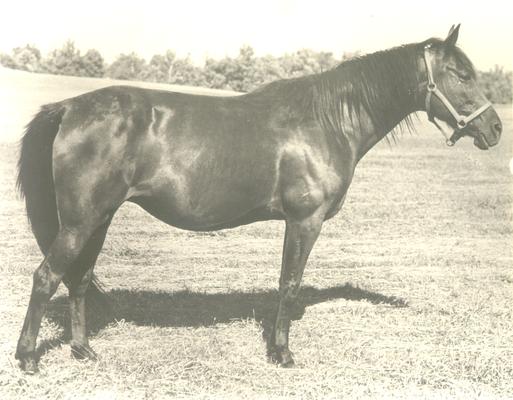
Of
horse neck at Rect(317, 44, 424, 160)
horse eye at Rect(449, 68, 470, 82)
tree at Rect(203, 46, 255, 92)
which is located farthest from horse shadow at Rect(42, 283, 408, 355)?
tree at Rect(203, 46, 255, 92)

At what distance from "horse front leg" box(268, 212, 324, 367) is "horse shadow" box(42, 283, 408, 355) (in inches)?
19.0

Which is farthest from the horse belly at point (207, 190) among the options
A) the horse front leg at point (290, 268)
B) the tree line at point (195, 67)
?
the tree line at point (195, 67)

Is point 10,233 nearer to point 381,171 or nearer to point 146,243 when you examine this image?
point 146,243

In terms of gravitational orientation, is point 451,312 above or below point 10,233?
above

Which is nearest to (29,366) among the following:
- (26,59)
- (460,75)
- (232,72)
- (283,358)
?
(283,358)

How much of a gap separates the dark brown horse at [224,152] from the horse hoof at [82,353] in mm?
10

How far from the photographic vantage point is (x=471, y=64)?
514 centimetres

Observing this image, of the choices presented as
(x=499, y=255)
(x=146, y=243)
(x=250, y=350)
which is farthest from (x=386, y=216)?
(x=250, y=350)

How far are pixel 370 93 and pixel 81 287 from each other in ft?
9.73

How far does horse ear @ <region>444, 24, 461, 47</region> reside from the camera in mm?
5035

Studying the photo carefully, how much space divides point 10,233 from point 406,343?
6.38m

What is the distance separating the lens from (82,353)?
5004 mm

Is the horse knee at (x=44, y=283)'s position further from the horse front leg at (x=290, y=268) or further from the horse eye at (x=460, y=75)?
the horse eye at (x=460, y=75)

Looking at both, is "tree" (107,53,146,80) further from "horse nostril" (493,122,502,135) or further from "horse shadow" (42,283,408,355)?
"horse nostril" (493,122,502,135)
